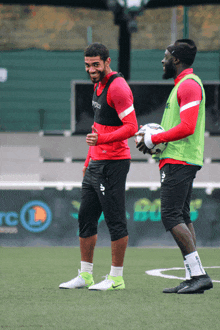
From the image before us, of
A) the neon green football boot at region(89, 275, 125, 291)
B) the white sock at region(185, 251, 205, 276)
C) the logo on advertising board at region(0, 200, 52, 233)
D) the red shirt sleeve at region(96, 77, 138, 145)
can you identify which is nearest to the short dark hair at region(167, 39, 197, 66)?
the red shirt sleeve at region(96, 77, 138, 145)

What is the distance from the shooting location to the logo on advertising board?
716 centimetres

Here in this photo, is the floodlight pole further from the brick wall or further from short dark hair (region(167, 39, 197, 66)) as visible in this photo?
the brick wall

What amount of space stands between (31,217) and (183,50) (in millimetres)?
3698

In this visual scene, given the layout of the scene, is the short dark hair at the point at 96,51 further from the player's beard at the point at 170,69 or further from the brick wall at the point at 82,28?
the brick wall at the point at 82,28

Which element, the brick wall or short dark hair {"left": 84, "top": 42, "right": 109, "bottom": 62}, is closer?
short dark hair {"left": 84, "top": 42, "right": 109, "bottom": 62}

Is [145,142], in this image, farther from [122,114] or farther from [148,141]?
[122,114]

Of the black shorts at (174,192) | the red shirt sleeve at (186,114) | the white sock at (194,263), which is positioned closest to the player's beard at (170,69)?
the red shirt sleeve at (186,114)

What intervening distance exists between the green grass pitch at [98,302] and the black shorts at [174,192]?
55 cm

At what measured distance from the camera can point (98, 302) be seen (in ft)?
12.5

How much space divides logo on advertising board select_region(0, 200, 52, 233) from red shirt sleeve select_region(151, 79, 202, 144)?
3456 mm

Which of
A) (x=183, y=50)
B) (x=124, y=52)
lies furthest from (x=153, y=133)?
(x=124, y=52)

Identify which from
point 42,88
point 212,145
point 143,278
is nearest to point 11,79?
point 42,88

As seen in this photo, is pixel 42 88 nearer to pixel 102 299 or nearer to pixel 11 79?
pixel 11 79

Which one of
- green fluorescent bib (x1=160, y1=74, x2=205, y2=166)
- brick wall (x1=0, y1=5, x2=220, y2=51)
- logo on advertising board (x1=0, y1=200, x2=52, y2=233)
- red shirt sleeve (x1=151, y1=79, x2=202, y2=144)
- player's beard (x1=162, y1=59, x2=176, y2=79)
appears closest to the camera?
red shirt sleeve (x1=151, y1=79, x2=202, y2=144)
